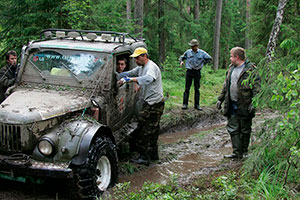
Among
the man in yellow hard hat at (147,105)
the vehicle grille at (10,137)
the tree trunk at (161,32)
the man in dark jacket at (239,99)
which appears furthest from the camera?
the tree trunk at (161,32)

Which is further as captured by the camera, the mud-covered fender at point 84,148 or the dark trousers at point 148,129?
the dark trousers at point 148,129

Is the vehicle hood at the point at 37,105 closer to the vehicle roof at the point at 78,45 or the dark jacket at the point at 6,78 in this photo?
the vehicle roof at the point at 78,45

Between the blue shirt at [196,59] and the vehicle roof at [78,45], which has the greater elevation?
the vehicle roof at [78,45]

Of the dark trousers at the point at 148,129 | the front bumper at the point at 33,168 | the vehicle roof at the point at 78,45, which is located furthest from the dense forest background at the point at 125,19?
the front bumper at the point at 33,168

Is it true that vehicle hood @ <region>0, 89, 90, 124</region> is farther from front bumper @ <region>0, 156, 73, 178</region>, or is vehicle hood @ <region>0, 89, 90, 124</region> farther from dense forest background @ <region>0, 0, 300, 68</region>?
dense forest background @ <region>0, 0, 300, 68</region>

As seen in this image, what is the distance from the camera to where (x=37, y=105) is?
4.93 metres

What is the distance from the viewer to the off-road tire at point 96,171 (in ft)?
15.0

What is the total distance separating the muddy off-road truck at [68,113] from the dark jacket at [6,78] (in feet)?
3.44

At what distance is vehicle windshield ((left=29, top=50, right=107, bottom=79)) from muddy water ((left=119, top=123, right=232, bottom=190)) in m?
2.06

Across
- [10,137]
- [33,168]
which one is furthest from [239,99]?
[10,137]

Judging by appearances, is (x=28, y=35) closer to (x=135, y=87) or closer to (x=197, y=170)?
(x=135, y=87)

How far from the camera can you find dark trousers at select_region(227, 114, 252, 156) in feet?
20.9

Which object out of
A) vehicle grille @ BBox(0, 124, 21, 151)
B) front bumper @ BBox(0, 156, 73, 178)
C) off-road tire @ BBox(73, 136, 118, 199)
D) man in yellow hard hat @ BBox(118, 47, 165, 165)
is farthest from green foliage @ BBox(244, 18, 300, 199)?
vehicle grille @ BBox(0, 124, 21, 151)

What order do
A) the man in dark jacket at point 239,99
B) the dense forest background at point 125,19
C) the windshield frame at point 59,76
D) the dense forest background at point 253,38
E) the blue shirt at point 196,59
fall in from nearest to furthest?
the dense forest background at point 253,38 < the windshield frame at point 59,76 < the man in dark jacket at point 239,99 < the dense forest background at point 125,19 < the blue shirt at point 196,59
